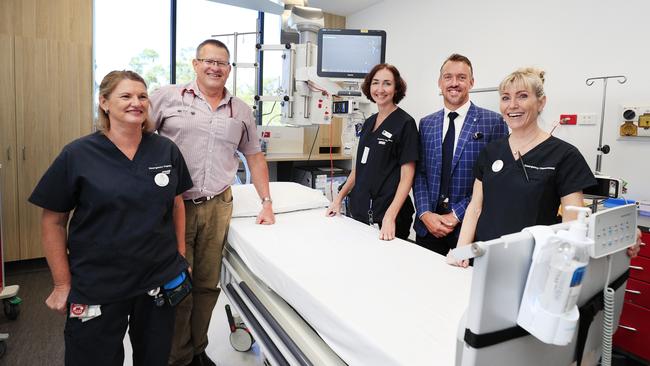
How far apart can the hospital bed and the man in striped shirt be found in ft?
0.42

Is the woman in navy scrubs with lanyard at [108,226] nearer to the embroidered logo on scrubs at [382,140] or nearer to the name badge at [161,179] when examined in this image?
the name badge at [161,179]

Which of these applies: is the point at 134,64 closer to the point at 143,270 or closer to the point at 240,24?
the point at 240,24

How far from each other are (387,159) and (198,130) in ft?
3.08

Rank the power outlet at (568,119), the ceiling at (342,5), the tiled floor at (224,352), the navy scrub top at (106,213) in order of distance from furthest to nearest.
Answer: the ceiling at (342,5) → the power outlet at (568,119) → the tiled floor at (224,352) → the navy scrub top at (106,213)

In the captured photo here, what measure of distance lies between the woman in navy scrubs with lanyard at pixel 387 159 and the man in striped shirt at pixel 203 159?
647 mm

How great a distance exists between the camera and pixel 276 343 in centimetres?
142

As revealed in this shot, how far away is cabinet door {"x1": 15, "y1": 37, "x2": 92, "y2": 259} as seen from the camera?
317cm

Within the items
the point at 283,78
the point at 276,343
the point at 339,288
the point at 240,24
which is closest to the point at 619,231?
the point at 339,288

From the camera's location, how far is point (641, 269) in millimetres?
2188

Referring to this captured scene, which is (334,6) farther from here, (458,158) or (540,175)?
(540,175)

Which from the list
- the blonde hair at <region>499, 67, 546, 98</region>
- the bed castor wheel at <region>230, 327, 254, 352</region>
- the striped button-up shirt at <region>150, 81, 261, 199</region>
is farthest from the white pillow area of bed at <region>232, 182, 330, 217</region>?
the blonde hair at <region>499, 67, 546, 98</region>

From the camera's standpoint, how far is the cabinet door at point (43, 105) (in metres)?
3.17

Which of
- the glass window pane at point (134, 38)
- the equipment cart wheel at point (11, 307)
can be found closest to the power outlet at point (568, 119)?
the glass window pane at point (134, 38)

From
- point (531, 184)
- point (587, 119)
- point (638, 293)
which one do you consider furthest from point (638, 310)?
point (531, 184)
